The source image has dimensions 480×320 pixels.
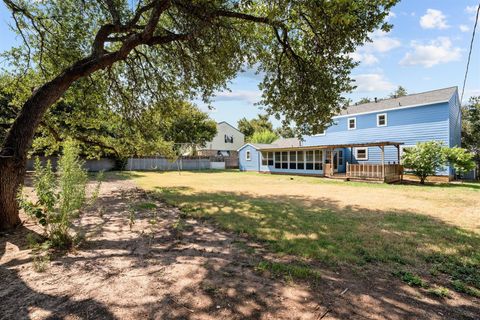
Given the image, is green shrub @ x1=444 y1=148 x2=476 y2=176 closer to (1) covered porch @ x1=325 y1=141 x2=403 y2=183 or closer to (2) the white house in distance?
(1) covered porch @ x1=325 y1=141 x2=403 y2=183

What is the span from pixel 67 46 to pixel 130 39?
330 centimetres

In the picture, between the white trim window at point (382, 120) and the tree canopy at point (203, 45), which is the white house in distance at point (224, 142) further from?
the tree canopy at point (203, 45)

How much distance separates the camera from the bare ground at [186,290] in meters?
2.19

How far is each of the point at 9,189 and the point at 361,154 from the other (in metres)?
20.4

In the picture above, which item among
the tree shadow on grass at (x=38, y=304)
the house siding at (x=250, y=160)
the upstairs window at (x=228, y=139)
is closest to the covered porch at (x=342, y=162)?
the house siding at (x=250, y=160)

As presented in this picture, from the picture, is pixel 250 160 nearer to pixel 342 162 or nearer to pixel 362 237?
pixel 342 162

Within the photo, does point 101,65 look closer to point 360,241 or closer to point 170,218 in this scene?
point 170,218

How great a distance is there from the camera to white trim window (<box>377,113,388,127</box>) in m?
18.0

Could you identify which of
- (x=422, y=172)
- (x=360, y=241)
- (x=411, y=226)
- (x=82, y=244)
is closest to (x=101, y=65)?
(x=82, y=244)

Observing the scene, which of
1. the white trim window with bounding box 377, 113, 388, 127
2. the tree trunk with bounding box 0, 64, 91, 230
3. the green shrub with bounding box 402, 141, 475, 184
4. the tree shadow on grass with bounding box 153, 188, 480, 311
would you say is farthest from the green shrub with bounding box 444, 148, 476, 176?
the tree trunk with bounding box 0, 64, 91, 230

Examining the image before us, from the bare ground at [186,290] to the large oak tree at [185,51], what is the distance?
2.53m

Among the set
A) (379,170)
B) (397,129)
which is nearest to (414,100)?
(397,129)

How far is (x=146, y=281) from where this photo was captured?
2713 millimetres

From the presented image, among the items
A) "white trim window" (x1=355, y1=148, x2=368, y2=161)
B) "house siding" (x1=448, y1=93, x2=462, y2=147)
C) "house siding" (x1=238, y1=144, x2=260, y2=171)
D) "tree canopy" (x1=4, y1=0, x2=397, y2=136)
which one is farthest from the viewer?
"house siding" (x1=238, y1=144, x2=260, y2=171)
